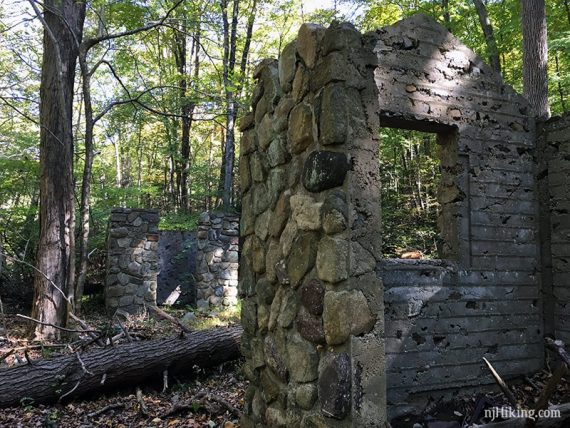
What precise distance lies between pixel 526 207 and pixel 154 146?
15.9m

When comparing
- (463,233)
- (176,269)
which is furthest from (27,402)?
(176,269)

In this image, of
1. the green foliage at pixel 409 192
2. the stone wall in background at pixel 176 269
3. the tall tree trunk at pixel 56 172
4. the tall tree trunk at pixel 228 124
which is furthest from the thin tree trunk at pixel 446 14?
the tall tree trunk at pixel 56 172

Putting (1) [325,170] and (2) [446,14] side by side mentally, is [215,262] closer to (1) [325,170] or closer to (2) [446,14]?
(1) [325,170]

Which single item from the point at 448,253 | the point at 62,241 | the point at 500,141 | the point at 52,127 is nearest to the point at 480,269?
the point at 448,253

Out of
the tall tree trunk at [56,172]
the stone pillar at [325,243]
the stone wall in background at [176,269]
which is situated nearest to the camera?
the stone pillar at [325,243]

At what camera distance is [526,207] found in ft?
17.7

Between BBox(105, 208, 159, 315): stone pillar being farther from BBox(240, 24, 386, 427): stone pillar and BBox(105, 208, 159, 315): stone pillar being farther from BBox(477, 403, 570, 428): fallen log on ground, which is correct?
BBox(477, 403, 570, 428): fallen log on ground

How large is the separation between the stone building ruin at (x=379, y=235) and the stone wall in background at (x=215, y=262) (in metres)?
5.75

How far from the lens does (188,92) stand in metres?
12.6

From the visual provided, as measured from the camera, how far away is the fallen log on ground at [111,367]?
14.7ft

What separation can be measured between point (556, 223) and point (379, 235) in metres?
4.07

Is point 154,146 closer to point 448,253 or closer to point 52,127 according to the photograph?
point 52,127

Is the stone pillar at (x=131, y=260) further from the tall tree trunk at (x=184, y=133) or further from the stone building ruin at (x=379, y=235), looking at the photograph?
the tall tree trunk at (x=184, y=133)

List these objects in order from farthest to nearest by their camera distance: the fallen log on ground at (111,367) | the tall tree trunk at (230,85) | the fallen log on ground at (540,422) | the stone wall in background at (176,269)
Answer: the tall tree trunk at (230,85) → the stone wall in background at (176,269) → the fallen log on ground at (111,367) → the fallen log on ground at (540,422)
